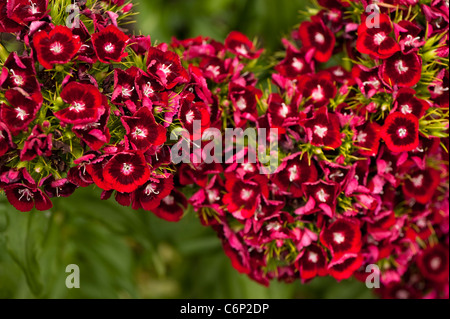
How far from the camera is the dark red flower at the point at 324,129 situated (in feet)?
4.07


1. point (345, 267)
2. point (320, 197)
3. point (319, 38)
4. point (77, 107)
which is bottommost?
point (345, 267)

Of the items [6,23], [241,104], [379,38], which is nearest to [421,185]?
[379,38]

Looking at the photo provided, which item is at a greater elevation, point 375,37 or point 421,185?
point 375,37

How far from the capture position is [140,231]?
1.69m

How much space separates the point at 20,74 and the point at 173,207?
1.83 feet

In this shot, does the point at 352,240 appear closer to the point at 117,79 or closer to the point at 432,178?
the point at 432,178

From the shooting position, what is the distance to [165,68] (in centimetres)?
116

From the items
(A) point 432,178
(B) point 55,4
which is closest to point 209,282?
(A) point 432,178

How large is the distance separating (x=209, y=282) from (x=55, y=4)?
129cm

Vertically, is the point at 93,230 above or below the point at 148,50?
below

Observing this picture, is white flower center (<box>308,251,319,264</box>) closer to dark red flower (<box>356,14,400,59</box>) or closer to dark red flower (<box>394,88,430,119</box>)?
dark red flower (<box>394,88,430,119</box>)

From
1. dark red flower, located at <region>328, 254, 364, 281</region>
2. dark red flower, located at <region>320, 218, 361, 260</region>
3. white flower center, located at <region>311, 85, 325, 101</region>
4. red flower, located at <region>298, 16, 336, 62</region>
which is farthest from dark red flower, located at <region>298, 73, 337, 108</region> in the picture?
dark red flower, located at <region>328, 254, 364, 281</region>

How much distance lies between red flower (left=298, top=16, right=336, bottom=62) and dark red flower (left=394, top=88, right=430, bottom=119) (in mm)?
264

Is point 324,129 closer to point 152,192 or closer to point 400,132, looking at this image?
point 400,132
